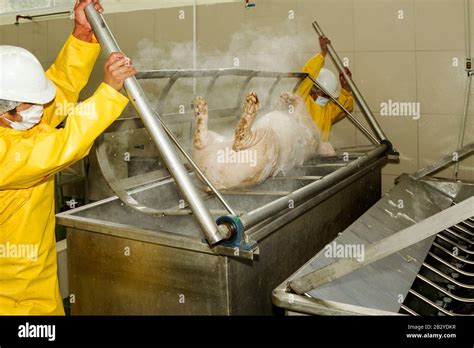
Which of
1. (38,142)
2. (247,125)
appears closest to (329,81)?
(247,125)

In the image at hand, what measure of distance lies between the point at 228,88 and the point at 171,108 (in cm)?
78

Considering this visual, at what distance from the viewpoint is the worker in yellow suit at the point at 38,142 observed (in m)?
1.49

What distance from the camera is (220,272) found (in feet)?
5.20

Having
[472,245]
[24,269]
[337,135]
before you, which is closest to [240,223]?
[24,269]

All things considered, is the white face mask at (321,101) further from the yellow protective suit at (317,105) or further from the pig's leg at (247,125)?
the pig's leg at (247,125)

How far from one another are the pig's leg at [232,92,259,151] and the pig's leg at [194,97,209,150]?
17 centimetres

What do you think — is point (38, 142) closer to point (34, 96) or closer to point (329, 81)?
point (34, 96)

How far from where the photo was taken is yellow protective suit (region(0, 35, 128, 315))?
4.84 feet

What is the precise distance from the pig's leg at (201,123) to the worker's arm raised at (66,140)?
656 millimetres
